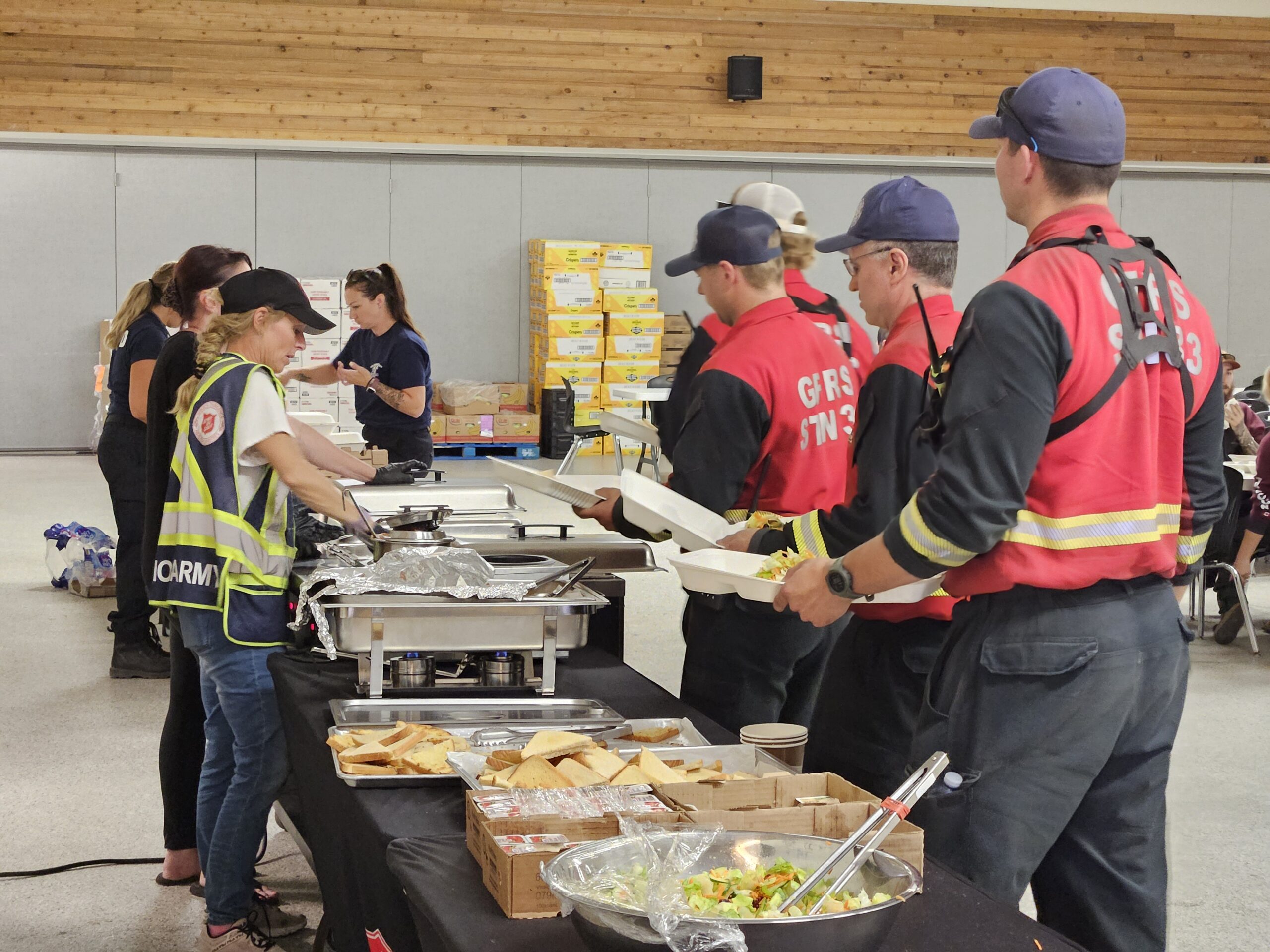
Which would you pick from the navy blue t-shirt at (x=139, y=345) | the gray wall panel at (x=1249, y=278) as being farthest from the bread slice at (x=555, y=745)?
the gray wall panel at (x=1249, y=278)

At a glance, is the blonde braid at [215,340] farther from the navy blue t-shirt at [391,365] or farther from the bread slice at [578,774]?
the navy blue t-shirt at [391,365]

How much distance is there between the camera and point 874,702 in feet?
7.77

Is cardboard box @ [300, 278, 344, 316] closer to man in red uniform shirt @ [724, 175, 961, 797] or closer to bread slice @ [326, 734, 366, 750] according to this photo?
man in red uniform shirt @ [724, 175, 961, 797]

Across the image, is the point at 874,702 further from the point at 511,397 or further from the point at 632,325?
the point at 511,397

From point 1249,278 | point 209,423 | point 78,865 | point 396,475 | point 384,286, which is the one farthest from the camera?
point 1249,278

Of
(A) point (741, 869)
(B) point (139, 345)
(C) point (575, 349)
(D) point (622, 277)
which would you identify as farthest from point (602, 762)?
(D) point (622, 277)

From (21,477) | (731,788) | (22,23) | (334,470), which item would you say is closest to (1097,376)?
(731,788)

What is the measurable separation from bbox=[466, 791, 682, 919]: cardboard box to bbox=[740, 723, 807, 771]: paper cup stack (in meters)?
0.44

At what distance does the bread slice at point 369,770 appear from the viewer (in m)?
1.87

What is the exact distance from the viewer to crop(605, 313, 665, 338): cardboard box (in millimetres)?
12188

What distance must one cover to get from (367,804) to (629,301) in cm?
1059

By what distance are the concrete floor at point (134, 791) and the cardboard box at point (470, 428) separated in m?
5.27

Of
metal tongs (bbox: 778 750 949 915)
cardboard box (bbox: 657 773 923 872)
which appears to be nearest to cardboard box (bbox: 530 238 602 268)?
cardboard box (bbox: 657 773 923 872)

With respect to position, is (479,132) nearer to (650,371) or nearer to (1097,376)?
(650,371)
